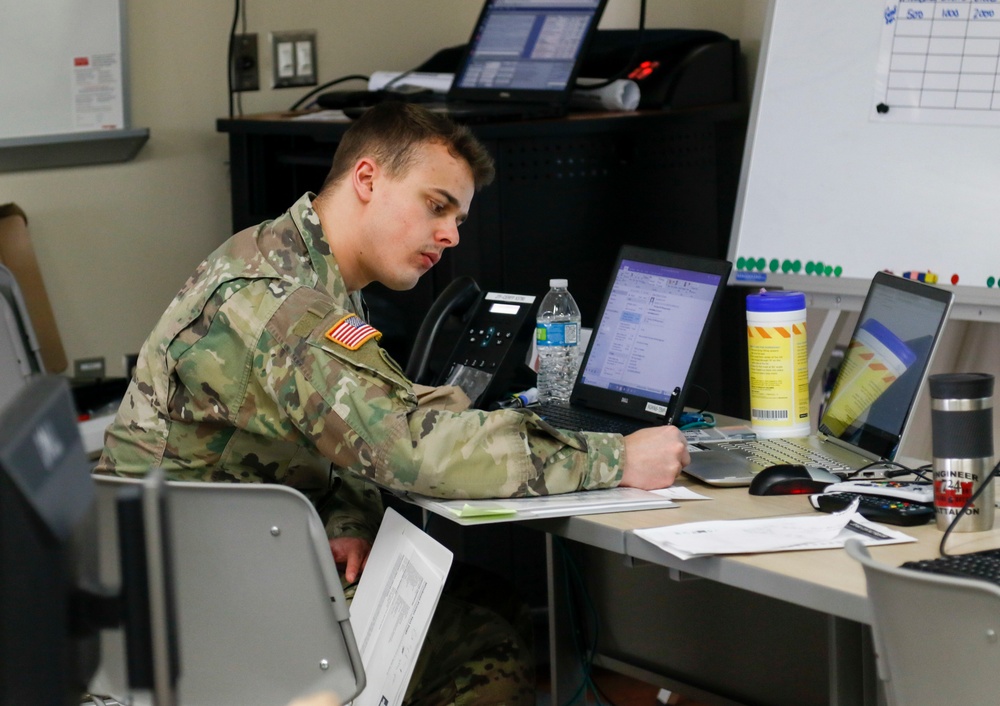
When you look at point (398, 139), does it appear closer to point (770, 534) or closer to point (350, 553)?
point (350, 553)

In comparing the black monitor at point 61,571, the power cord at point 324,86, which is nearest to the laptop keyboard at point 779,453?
the black monitor at point 61,571

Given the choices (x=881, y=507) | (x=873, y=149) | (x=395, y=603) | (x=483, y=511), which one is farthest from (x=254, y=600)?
(x=873, y=149)

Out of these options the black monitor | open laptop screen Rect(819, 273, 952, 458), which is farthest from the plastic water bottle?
the black monitor

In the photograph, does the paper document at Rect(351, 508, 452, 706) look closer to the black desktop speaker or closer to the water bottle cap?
the water bottle cap

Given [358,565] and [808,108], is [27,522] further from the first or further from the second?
[808,108]

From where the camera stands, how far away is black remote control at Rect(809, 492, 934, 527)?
1560mm

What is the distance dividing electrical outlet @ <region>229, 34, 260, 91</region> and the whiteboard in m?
0.34

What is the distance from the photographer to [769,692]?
2.10 metres

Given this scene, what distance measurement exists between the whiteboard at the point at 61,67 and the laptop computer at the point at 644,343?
59.0 inches

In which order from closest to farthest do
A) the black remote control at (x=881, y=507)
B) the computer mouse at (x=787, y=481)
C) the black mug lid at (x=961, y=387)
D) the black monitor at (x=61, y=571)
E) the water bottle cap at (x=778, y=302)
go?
1. the black monitor at (x=61, y=571)
2. the black mug lid at (x=961, y=387)
3. the black remote control at (x=881, y=507)
4. the computer mouse at (x=787, y=481)
5. the water bottle cap at (x=778, y=302)

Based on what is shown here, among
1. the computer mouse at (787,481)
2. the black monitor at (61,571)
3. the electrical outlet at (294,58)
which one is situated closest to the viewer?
the black monitor at (61,571)

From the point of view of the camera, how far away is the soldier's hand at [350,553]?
71.7 inches

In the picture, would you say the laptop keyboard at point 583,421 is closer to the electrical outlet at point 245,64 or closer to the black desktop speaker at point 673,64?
the black desktop speaker at point 673,64

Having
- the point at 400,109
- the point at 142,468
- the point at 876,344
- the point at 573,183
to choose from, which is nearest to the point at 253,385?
the point at 142,468
